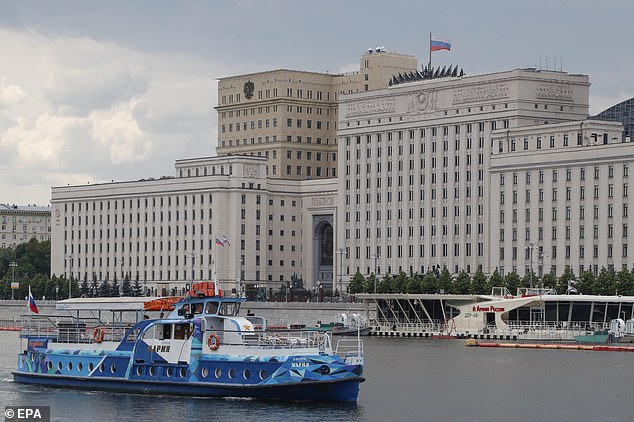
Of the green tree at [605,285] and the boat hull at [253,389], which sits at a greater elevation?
the green tree at [605,285]

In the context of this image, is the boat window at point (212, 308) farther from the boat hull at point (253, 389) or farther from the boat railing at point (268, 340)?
the boat hull at point (253, 389)

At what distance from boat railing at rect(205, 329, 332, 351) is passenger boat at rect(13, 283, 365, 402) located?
6 centimetres

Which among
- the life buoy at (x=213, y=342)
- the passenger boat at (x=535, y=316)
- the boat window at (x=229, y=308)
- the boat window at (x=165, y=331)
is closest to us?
the life buoy at (x=213, y=342)

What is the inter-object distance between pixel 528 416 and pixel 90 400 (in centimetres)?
2577

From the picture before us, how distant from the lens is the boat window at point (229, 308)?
320 ft

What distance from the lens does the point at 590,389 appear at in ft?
365

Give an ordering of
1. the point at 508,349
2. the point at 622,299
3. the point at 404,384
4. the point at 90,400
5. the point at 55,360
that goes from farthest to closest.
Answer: the point at 622,299
the point at 508,349
the point at 404,384
the point at 55,360
the point at 90,400

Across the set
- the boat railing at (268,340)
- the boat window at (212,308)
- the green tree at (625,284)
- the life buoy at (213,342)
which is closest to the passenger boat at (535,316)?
the green tree at (625,284)

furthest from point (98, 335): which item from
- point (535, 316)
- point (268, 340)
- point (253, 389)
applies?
point (535, 316)

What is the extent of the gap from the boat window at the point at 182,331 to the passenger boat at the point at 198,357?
6 cm

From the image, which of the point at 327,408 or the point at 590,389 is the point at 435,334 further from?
the point at 327,408

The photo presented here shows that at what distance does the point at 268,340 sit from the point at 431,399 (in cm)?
1295

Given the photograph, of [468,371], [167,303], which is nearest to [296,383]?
[167,303]

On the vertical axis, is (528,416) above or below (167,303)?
below
